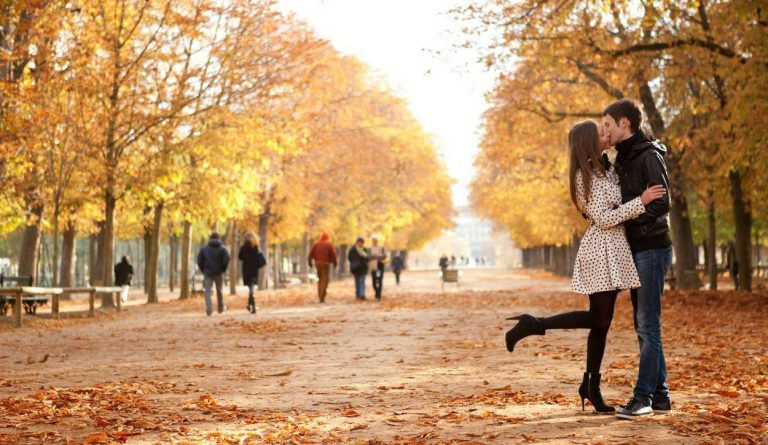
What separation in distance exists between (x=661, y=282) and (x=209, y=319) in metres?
15.6

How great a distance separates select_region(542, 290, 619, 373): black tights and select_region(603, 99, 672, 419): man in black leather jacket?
0.22m

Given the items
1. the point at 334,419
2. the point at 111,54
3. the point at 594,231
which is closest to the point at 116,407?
the point at 334,419

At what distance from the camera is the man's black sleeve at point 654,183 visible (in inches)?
266

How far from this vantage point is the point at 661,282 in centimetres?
694

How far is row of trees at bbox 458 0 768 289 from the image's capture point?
57.0 ft

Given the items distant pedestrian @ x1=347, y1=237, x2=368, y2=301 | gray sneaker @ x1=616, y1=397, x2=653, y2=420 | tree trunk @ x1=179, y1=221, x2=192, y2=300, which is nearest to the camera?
gray sneaker @ x1=616, y1=397, x2=653, y2=420

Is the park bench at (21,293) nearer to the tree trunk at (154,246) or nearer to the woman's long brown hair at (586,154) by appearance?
the tree trunk at (154,246)

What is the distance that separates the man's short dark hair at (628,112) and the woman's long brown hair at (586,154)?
0.51ft

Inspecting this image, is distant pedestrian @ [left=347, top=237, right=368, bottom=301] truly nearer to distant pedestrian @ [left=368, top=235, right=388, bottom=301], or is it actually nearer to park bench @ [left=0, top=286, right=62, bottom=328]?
distant pedestrian @ [left=368, top=235, right=388, bottom=301]

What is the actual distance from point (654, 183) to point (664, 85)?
58.5ft

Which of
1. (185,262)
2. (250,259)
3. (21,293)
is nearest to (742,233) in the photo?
(250,259)

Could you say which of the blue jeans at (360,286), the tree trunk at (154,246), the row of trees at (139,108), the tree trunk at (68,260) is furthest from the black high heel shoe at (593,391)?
the tree trunk at (68,260)

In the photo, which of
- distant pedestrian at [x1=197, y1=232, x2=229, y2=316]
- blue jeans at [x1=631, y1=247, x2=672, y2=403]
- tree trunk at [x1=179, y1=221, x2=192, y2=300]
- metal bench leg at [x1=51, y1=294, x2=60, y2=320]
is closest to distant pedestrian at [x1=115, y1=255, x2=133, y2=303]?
tree trunk at [x1=179, y1=221, x2=192, y2=300]

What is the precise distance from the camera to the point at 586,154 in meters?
7.02
